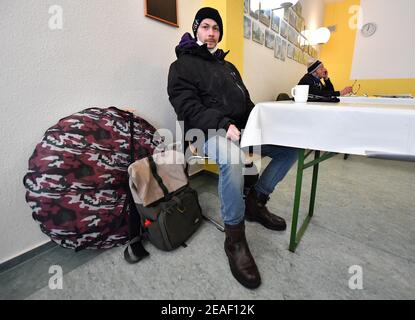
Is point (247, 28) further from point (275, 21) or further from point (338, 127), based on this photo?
point (338, 127)

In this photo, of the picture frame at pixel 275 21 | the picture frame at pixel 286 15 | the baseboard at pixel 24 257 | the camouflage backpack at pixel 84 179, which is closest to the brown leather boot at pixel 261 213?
the camouflage backpack at pixel 84 179

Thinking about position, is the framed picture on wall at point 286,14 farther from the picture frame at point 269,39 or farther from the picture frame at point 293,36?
the picture frame at point 269,39

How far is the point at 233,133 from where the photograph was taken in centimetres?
95

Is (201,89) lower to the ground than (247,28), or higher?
lower

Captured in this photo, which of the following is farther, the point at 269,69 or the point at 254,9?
the point at 269,69

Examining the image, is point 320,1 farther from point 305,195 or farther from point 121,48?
point 121,48

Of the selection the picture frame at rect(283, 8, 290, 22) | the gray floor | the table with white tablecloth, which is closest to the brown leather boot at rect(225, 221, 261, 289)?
the gray floor

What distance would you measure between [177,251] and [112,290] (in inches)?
12.8

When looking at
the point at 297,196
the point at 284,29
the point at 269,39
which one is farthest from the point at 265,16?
the point at 297,196

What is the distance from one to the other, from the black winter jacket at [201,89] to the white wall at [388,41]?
13.2ft

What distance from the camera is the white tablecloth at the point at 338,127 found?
2.20ft

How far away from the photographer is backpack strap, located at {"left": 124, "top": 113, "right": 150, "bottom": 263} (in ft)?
3.35

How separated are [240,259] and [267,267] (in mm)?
151
